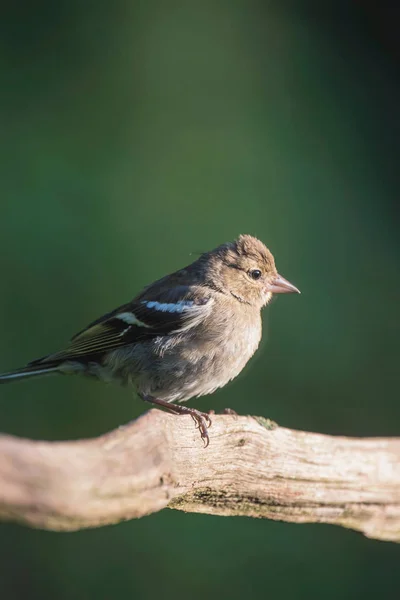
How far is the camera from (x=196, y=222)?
6.11 metres

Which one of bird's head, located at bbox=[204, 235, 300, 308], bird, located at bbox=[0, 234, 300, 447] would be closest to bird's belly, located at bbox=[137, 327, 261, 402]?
bird, located at bbox=[0, 234, 300, 447]

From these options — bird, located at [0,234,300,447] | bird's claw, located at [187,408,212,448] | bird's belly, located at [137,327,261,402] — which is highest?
bird, located at [0,234,300,447]

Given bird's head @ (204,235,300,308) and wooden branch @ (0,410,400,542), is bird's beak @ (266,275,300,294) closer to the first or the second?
bird's head @ (204,235,300,308)

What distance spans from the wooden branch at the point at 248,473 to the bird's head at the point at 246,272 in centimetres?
101

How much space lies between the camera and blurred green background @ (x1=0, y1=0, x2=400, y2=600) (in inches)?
215

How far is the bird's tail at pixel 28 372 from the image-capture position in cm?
397

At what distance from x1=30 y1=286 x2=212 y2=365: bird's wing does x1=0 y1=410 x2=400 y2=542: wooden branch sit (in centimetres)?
74

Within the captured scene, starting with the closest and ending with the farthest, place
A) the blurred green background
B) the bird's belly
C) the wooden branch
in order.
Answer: the wooden branch → the bird's belly → the blurred green background

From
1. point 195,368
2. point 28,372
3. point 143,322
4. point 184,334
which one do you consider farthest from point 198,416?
point 28,372

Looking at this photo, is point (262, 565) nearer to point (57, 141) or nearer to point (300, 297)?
point (300, 297)

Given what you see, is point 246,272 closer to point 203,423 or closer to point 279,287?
point 279,287

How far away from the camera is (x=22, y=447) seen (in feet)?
6.41

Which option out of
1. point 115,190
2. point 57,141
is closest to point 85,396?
point 115,190

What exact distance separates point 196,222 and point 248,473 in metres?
3.10
